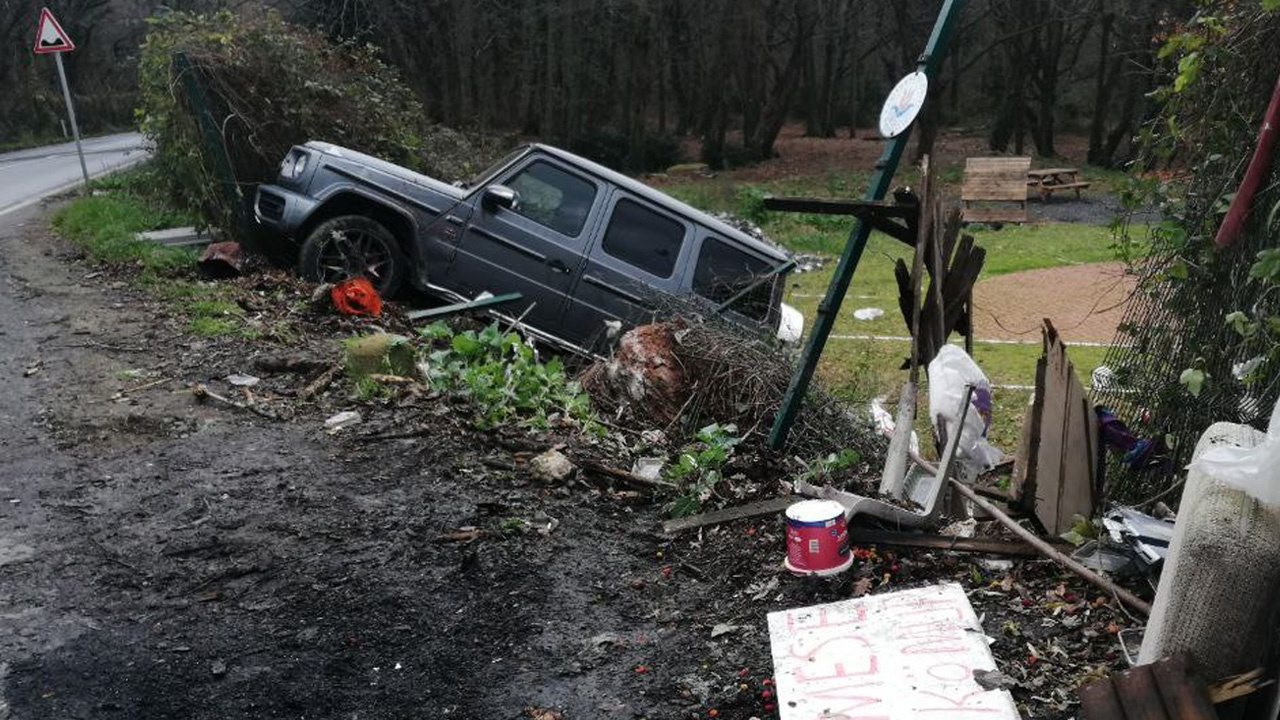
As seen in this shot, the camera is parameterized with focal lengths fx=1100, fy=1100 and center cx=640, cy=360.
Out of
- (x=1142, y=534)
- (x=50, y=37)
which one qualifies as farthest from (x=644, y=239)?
(x=50, y=37)

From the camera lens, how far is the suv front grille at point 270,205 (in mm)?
9211

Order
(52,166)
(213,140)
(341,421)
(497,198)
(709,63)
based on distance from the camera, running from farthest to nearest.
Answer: (709,63)
(52,166)
(213,140)
(497,198)
(341,421)

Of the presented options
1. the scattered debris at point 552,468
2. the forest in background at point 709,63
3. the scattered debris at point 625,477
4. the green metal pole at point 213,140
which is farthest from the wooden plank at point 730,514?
the forest in background at point 709,63

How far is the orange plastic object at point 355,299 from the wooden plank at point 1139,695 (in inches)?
266

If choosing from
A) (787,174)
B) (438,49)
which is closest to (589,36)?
(438,49)

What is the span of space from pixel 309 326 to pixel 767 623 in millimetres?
5316

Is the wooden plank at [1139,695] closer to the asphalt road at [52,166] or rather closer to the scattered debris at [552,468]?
the scattered debris at [552,468]

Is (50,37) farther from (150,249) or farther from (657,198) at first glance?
(657,198)

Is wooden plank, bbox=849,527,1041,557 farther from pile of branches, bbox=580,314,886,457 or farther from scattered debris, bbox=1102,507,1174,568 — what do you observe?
pile of branches, bbox=580,314,886,457

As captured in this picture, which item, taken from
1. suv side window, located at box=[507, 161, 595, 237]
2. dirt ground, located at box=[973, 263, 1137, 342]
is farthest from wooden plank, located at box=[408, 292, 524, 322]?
dirt ground, located at box=[973, 263, 1137, 342]

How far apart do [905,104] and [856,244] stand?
2.45ft

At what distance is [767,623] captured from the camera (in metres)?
4.19

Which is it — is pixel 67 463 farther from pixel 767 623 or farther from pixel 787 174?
pixel 787 174

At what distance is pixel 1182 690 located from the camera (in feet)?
9.91
